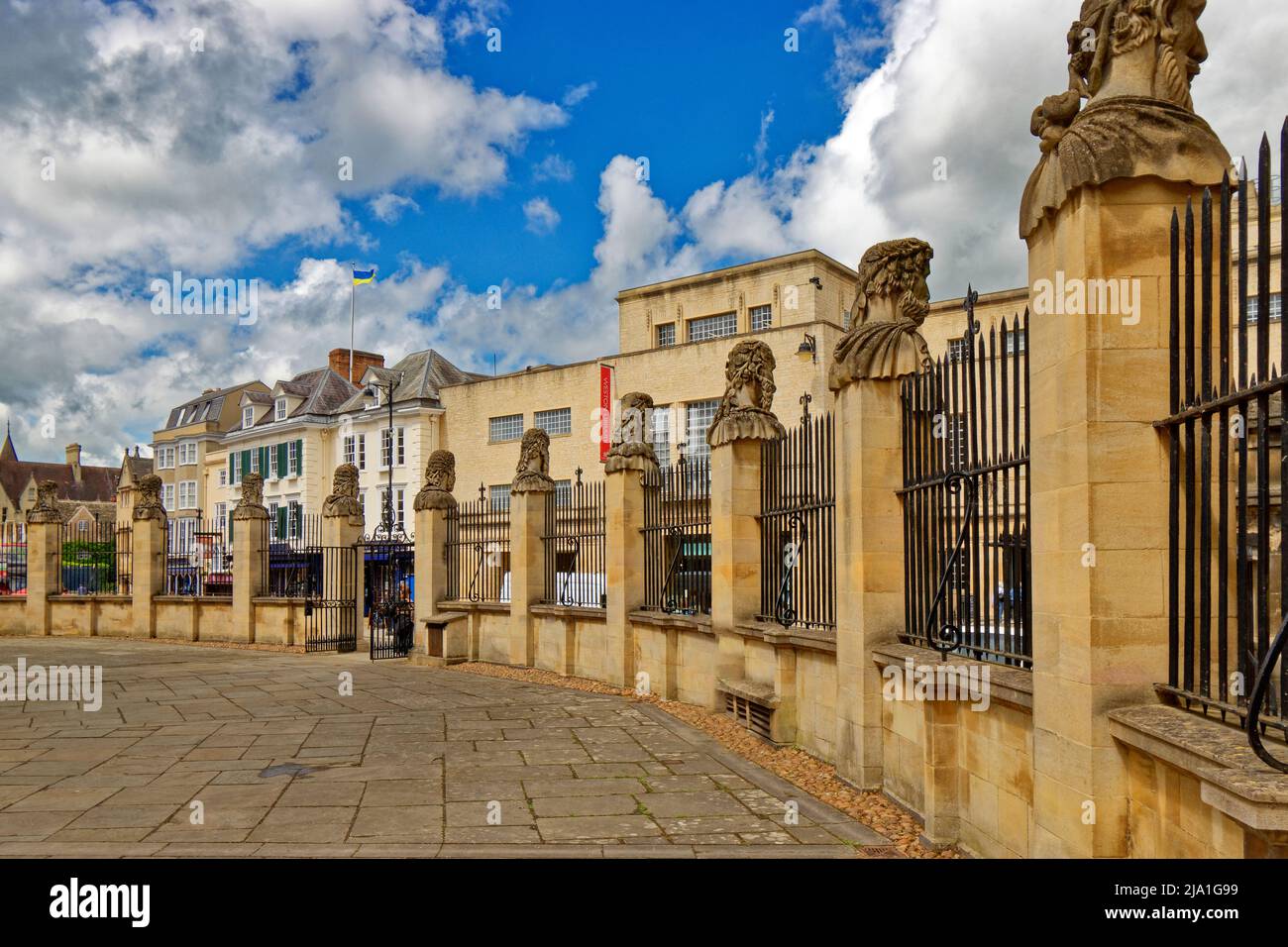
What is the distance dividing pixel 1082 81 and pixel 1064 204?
2.28ft

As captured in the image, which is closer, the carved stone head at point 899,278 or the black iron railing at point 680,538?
the carved stone head at point 899,278

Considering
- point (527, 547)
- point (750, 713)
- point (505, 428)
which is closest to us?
point (750, 713)

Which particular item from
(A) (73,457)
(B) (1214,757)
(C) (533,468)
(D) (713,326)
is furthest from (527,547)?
(A) (73,457)

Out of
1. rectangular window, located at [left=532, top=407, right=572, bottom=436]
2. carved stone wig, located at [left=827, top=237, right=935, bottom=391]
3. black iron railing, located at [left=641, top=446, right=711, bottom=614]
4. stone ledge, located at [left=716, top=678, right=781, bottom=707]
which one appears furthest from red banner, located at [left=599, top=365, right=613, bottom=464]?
carved stone wig, located at [left=827, top=237, right=935, bottom=391]

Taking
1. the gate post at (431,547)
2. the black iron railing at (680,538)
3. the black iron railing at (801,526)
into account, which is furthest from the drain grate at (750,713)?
the gate post at (431,547)

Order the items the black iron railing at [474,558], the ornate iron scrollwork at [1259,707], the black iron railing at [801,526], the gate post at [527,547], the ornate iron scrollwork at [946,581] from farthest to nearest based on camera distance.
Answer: the black iron railing at [474,558]
the gate post at [527,547]
the black iron railing at [801,526]
the ornate iron scrollwork at [946,581]
the ornate iron scrollwork at [1259,707]

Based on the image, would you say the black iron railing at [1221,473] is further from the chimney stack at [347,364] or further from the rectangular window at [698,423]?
the chimney stack at [347,364]

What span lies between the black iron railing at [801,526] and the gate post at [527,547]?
630 cm

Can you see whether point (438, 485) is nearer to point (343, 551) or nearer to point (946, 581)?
point (343, 551)

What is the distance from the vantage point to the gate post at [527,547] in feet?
53.1

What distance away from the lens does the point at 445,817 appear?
675cm

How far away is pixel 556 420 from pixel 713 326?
7161mm

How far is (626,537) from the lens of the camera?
45.5 ft

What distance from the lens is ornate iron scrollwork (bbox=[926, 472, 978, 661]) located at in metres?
5.94
